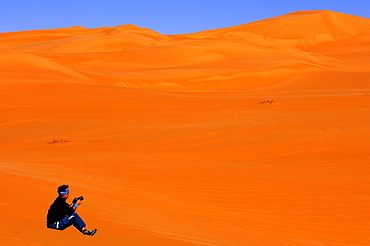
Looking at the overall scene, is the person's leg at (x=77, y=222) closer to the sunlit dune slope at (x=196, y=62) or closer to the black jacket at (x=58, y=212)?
the black jacket at (x=58, y=212)

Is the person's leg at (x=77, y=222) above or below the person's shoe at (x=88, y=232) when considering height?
above

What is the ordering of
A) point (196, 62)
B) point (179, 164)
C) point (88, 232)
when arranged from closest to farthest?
point (88, 232) < point (179, 164) < point (196, 62)

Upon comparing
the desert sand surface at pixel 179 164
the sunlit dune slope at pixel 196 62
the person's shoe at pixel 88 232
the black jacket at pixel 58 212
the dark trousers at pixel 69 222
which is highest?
the sunlit dune slope at pixel 196 62

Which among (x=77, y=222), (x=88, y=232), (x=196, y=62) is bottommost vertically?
(x=88, y=232)

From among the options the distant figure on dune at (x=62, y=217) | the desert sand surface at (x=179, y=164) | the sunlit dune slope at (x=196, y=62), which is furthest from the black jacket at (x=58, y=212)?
the sunlit dune slope at (x=196, y=62)

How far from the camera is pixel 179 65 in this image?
4856 cm

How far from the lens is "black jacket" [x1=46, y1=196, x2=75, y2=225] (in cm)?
609

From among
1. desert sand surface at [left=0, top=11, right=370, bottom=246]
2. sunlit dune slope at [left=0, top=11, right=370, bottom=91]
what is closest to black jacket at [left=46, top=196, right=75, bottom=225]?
desert sand surface at [left=0, top=11, right=370, bottom=246]

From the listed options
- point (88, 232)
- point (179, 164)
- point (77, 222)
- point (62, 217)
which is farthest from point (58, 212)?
point (179, 164)

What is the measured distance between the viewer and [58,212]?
6102mm

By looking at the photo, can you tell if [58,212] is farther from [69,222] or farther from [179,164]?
[179,164]

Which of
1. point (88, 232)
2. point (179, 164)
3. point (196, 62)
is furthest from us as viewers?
point (196, 62)

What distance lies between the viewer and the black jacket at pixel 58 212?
609 cm

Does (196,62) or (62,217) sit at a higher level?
(196,62)
